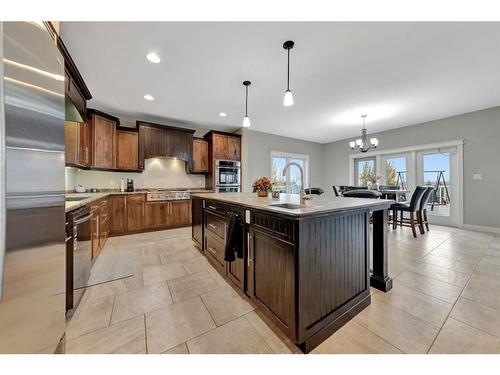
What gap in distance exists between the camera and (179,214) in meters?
4.36

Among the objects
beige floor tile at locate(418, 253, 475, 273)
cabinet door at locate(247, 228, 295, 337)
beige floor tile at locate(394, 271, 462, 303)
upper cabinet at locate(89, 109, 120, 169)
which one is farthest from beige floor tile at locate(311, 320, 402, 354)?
upper cabinet at locate(89, 109, 120, 169)

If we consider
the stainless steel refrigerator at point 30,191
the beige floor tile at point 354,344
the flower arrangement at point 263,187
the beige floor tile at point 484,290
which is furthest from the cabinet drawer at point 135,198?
the beige floor tile at point 484,290

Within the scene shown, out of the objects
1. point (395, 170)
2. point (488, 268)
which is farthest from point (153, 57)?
point (395, 170)

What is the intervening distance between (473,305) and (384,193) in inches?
106

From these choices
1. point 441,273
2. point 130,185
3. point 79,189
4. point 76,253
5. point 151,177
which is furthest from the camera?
point 151,177

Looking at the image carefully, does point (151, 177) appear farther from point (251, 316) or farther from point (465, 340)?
point (465, 340)

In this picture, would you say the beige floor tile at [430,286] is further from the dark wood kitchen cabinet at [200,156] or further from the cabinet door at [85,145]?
the cabinet door at [85,145]

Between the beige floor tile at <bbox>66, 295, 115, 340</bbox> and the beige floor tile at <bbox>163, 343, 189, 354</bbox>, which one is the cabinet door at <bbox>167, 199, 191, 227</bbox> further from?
the beige floor tile at <bbox>163, 343, 189, 354</bbox>

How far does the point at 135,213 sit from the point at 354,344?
13.3ft

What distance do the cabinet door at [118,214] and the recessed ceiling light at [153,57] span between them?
2.59 metres

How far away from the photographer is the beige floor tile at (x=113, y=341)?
119 centimetres

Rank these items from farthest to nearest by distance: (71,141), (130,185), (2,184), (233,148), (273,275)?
(233,148) < (130,185) < (71,141) < (273,275) < (2,184)

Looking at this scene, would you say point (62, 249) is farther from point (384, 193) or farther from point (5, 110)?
point (384, 193)

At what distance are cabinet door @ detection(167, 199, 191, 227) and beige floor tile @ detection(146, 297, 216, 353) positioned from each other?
9.33 ft
